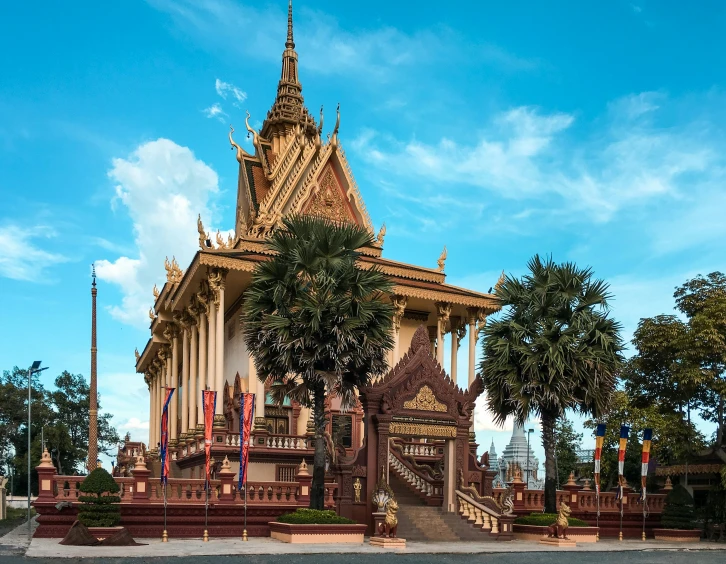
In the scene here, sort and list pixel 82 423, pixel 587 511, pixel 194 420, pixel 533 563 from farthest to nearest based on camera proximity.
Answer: pixel 82 423
pixel 194 420
pixel 587 511
pixel 533 563

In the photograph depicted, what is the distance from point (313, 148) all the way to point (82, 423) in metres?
50.0

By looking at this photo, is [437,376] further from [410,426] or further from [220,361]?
[220,361]

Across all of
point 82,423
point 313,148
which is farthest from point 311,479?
point 82,423

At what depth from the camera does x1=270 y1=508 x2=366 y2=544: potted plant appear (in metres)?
23.2

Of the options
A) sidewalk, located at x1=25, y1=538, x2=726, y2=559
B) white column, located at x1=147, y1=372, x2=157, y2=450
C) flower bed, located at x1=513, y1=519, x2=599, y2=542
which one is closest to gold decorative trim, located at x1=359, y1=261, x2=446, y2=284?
flower bed, located at x1=513, y1=519, x2=599, y2=542

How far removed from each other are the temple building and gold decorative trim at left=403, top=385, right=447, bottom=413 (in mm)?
5299

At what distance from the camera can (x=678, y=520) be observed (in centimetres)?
3262

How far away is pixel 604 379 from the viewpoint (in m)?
29.7

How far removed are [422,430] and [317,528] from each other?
499 cm

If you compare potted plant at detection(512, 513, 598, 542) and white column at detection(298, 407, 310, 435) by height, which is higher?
white column at detection(298, 407, 310, 435)

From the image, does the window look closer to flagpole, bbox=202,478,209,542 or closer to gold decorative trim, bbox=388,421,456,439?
gold decorative trim, bbox=388,421,456,439

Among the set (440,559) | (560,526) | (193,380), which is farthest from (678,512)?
(193,380)

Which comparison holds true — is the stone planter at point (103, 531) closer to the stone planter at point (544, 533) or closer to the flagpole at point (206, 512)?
the flagpole at point (206, 512)

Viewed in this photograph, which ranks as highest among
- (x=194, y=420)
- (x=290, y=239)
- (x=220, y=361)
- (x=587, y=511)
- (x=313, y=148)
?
(x=313, y=148)
